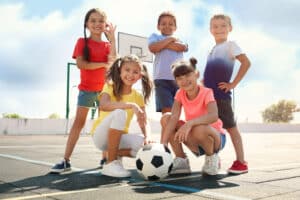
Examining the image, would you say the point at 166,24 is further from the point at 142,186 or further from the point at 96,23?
the point at 142,186

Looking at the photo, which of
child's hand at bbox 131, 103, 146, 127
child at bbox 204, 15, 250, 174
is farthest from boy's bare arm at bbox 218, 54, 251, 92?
child's hand at bbox 131, 103, 146, 127

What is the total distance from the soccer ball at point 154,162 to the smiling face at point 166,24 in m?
1.63

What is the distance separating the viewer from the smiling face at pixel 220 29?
13.9 feet

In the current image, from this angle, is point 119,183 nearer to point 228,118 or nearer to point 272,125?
point 228,118

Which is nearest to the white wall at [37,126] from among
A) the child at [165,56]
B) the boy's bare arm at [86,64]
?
the child at [165,56]

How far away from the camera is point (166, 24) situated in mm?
4570

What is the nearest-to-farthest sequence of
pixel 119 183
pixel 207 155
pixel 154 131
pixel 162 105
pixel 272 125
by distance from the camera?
1. pixel 119 183
2. pixel 207 155
3. pixel 162 105
4. pixel 154 131
5. pixel 272 125

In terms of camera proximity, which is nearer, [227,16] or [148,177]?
[148,177]

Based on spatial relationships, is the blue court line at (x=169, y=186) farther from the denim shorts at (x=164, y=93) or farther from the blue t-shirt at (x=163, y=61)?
the blue t-shirt at (x=163, y=61)

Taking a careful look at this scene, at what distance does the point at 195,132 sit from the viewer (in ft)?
12.2

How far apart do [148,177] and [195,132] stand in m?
0.64

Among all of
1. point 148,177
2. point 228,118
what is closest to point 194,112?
point 228,118

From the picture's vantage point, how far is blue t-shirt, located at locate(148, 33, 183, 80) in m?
4.59

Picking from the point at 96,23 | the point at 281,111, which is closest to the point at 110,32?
the point at 96,23
